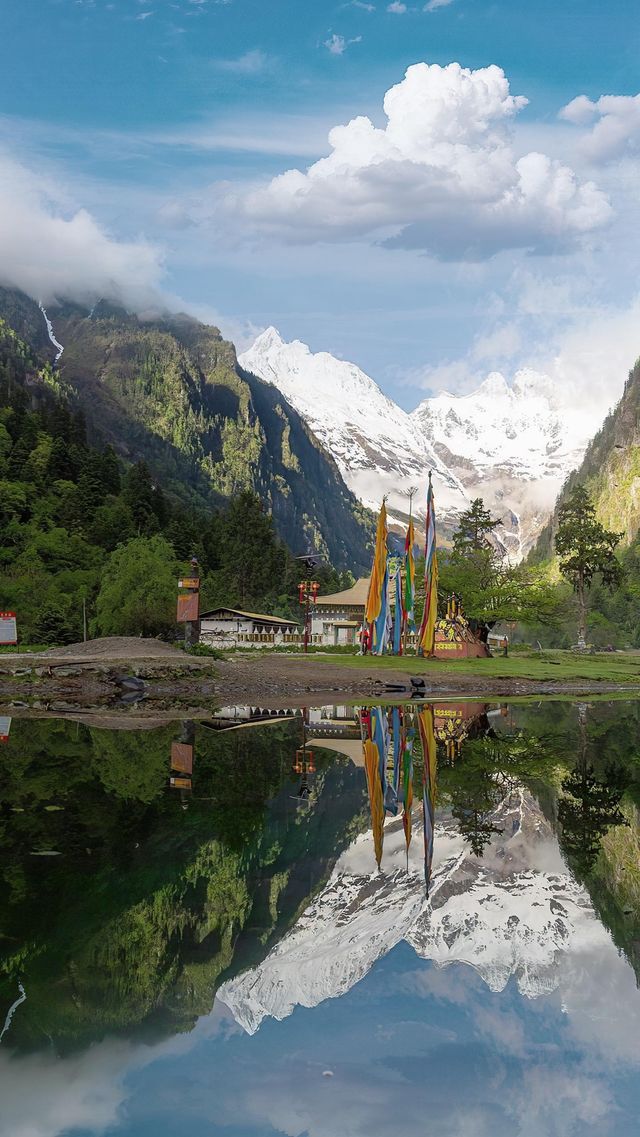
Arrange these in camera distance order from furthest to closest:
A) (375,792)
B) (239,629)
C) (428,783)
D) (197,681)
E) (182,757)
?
(239,629) < (197,681) < (182,757) < (428,783) < (375,792)

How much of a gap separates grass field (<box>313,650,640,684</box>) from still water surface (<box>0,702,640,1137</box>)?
147 feet

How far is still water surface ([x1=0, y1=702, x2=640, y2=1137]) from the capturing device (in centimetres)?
833

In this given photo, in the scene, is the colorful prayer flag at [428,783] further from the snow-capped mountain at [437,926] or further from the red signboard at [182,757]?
the red signboard at [182,757]

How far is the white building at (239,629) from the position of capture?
91.2m

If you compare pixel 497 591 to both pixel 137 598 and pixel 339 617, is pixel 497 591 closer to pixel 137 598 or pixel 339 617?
pixel 339 617

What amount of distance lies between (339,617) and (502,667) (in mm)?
35405

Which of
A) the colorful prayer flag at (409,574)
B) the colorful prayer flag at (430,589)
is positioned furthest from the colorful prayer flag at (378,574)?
the colorful prayer flag at (430,589)

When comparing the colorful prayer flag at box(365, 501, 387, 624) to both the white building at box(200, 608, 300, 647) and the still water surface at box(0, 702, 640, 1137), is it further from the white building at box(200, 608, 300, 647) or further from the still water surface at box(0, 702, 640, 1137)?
the still water surface at box(0, 702, 640, 1137)

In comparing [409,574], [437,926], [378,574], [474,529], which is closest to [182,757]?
[437,926]

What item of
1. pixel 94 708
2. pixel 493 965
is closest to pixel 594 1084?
pixel 493 965

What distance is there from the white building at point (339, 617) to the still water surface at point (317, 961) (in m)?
82.5

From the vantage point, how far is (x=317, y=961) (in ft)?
38.2

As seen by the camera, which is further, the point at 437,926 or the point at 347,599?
the point at 347,599

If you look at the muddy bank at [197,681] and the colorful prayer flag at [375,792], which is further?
the muddy bank at [197,681]
